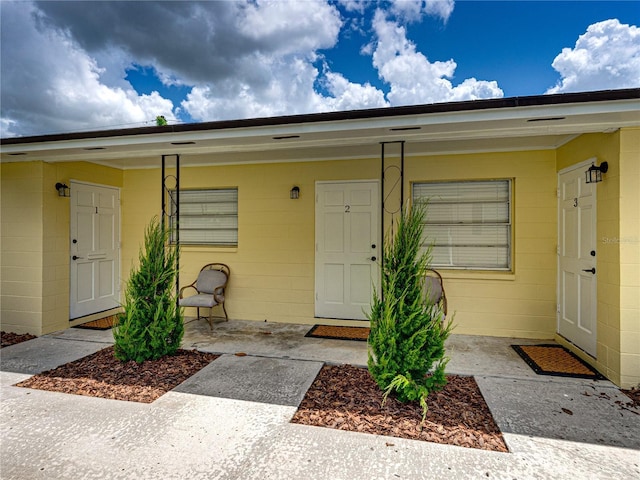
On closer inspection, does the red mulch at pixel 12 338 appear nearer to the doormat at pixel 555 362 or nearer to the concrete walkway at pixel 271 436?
the concrete walkway at pixel 271 436

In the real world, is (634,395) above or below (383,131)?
below

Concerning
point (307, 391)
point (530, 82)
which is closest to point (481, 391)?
point (307, 391)

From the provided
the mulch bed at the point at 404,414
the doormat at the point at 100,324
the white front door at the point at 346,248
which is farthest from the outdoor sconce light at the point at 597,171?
the doormat at the point at 100,324

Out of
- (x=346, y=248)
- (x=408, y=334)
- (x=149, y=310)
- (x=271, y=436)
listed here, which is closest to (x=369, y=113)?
(x=408, y=334)

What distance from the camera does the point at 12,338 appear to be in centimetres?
451

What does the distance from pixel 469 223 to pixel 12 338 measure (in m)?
6.53

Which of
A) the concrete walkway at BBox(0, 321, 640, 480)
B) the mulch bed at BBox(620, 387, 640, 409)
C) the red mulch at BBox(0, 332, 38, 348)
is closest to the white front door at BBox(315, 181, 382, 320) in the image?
the concrete walkway at BBox(0, 321, 640, 480)

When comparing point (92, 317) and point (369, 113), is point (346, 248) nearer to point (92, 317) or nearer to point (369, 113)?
point (369, 113)

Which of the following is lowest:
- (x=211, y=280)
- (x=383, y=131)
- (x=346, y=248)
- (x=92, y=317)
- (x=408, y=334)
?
(x=92, y=317)

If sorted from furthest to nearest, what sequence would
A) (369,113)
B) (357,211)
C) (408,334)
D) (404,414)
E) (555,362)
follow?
(357,211), (555,362), (369,113), (408,334), (404,414)

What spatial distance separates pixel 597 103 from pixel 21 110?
16.3 m

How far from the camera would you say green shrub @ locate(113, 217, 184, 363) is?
11.4 ft

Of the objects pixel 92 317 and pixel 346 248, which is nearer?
pixel 346 248

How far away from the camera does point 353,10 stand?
757 centimetres
